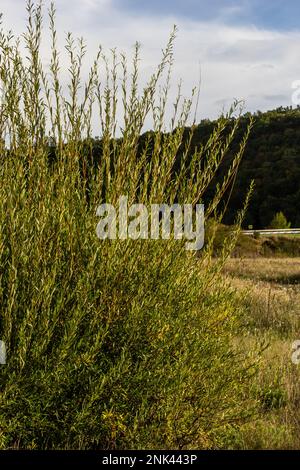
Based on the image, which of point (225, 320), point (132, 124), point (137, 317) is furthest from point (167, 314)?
point (132, 124)

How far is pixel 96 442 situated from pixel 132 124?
213cm

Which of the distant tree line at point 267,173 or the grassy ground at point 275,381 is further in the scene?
the distant tree line at point 267,173

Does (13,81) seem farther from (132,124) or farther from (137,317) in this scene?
(137,317)

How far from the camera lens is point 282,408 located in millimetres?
5480

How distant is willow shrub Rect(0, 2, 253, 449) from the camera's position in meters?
3.65

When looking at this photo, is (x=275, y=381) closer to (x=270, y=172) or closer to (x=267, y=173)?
(x=267, y=173)

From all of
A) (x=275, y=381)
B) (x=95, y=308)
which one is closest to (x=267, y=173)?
(x=275, y=381)

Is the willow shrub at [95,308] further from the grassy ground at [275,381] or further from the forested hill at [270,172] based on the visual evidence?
the forested hill at [270,172]

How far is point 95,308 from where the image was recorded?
378 cm

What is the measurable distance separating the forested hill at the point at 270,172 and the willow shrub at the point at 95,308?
134 feet

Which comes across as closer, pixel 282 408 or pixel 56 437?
pixel 56 437

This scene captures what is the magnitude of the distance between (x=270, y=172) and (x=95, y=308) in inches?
1900

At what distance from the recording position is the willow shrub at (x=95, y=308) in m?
3.65

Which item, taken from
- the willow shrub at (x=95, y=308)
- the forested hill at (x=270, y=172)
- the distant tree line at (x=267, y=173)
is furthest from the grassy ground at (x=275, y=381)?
the forested hill at (x=270, y=172)
